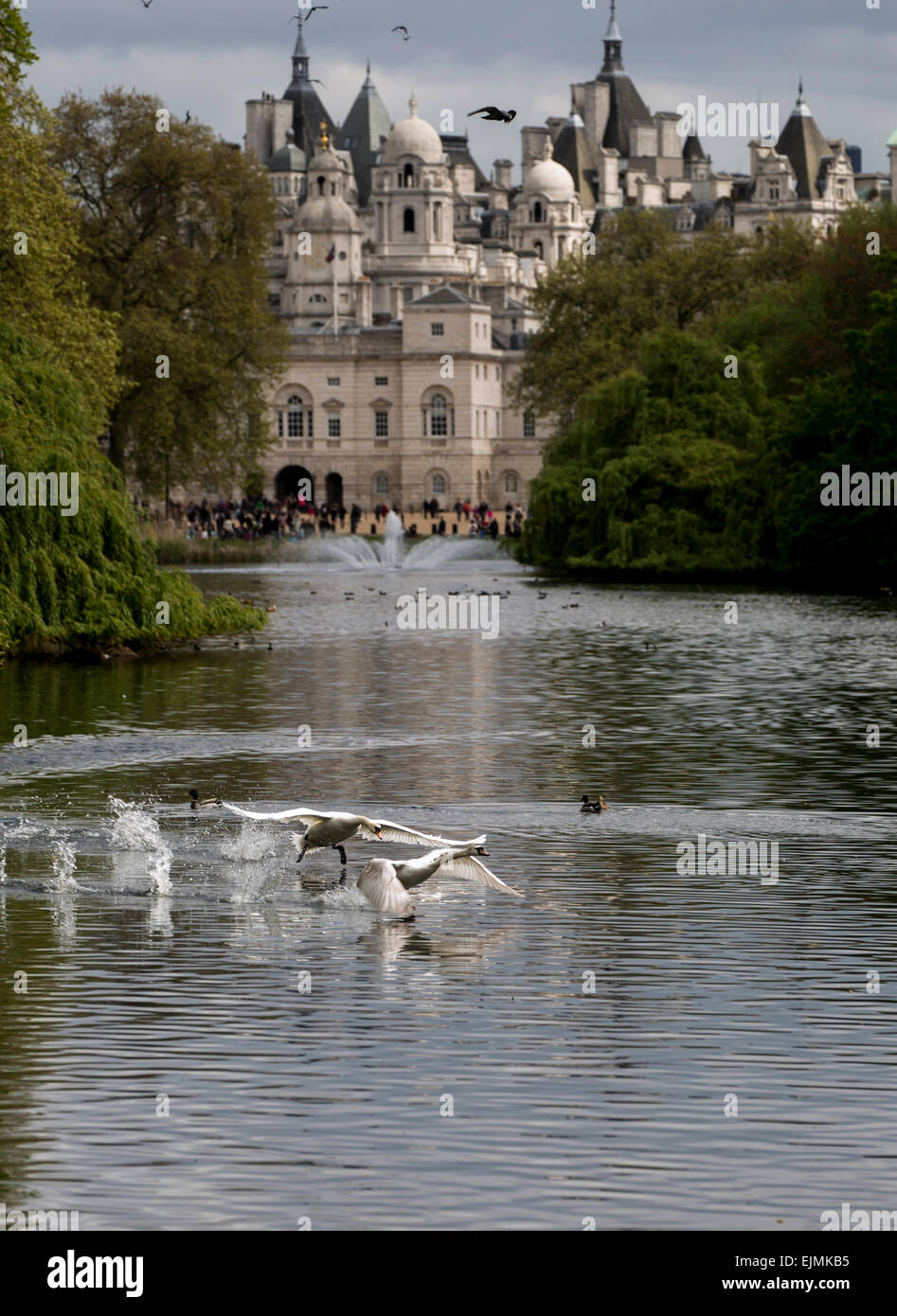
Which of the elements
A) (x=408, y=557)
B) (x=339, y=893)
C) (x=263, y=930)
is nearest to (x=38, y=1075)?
(x=263, y=930)

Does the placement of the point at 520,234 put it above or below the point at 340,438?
above

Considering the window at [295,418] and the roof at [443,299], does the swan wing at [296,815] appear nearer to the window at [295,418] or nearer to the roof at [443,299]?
the roof at [443,299]

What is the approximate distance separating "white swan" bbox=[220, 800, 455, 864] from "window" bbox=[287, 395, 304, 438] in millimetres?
143189

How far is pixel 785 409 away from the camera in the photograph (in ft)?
200

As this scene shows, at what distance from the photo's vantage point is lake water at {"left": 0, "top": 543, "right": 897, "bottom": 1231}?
8922 millimetres

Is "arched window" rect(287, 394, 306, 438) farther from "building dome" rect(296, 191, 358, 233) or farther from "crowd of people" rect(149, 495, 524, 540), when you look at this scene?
"crowd of people" rect(149, 495, 524, 540)

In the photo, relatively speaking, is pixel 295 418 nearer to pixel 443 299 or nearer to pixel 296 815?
pixel 443 299

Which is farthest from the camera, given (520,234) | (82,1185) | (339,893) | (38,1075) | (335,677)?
(520,234)

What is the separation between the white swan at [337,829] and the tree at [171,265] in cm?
5007

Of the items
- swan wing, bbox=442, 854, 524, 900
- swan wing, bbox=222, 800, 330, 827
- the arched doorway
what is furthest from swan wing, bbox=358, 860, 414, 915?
the arched doorway

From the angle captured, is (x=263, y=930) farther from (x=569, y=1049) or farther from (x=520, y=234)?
(x=520, y=234)

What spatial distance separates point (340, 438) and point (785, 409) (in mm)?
98581
